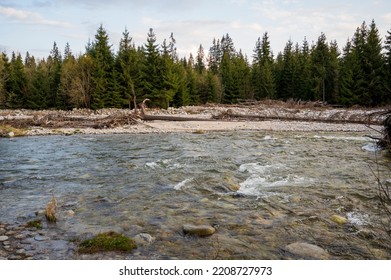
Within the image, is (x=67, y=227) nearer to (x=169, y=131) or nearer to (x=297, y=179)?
(x=297, y=179)

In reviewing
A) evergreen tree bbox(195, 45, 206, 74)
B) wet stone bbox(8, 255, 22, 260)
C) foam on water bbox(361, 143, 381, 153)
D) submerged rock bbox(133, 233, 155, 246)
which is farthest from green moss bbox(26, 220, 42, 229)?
evergreen tree bbox(195, 45, 206, 74)

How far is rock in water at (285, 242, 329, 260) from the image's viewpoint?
15.5 feet

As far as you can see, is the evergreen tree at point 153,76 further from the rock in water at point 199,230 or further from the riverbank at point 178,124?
the rock in water at point 199,230

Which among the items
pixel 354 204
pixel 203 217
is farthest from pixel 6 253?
pixel 354 204

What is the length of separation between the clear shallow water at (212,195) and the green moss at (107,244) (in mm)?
300

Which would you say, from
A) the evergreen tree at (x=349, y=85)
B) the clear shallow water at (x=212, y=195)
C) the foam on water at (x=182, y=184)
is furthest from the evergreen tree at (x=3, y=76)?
the foam on water at (x=182, y=184)

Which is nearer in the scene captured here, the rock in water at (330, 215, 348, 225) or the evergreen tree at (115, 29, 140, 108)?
the rock in water at (330, 215, 348, 225)

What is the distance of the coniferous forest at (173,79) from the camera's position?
42000 millimetres

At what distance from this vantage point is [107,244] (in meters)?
5.00

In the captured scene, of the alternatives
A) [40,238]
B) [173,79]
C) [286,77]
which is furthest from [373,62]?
[40,238]

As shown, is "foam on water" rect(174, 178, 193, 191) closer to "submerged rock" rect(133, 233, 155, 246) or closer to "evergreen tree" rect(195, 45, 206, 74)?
"submerged rock" rect(133, 233, 155, 246)

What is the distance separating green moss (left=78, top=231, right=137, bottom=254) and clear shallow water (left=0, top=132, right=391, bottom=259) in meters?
0.30
